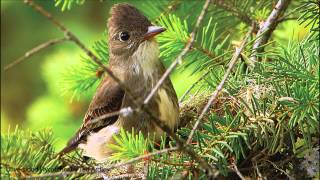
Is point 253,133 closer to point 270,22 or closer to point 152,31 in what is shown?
point 270,22

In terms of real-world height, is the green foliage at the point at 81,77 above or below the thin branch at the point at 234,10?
below

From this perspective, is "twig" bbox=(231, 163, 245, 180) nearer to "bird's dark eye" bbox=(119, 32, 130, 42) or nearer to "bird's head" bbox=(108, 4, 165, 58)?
"bird's head" bbox=(108, 4, 165, 58)

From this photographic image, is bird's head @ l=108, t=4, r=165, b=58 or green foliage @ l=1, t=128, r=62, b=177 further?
bird's head @ l=108, t=4, r=165, b=58

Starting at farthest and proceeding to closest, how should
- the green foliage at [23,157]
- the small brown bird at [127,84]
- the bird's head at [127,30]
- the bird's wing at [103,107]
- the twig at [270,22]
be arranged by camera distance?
the bird's head at [127,30], the bird's wing at [103,107], the small brown bird at [127,84], the twig at [270,22], the green foliage at [23,157]

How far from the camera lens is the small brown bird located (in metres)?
3.79

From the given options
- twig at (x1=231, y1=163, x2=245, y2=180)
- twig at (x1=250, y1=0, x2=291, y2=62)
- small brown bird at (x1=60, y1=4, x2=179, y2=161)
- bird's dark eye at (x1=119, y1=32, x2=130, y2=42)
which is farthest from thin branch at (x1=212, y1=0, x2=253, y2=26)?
twig at (x1=231, y1=163, x2=245, y2=180)


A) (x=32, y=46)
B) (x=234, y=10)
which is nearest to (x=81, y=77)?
(x=234, y=10)

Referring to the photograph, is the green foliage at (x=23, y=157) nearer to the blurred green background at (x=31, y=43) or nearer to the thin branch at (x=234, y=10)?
the thin branch at (x=234, y=10)

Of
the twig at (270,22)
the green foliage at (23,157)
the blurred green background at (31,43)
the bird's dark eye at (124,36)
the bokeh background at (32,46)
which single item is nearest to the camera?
the green foliage at (23,157)

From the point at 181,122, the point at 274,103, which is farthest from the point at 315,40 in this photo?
the point at 181,122

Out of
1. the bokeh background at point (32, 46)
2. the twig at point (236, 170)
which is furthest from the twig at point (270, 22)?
the bokeh background at point (32, 46)

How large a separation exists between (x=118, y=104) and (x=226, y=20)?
815 mm

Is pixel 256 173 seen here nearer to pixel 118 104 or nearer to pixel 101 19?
pixel 118 104

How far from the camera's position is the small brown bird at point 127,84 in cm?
379
